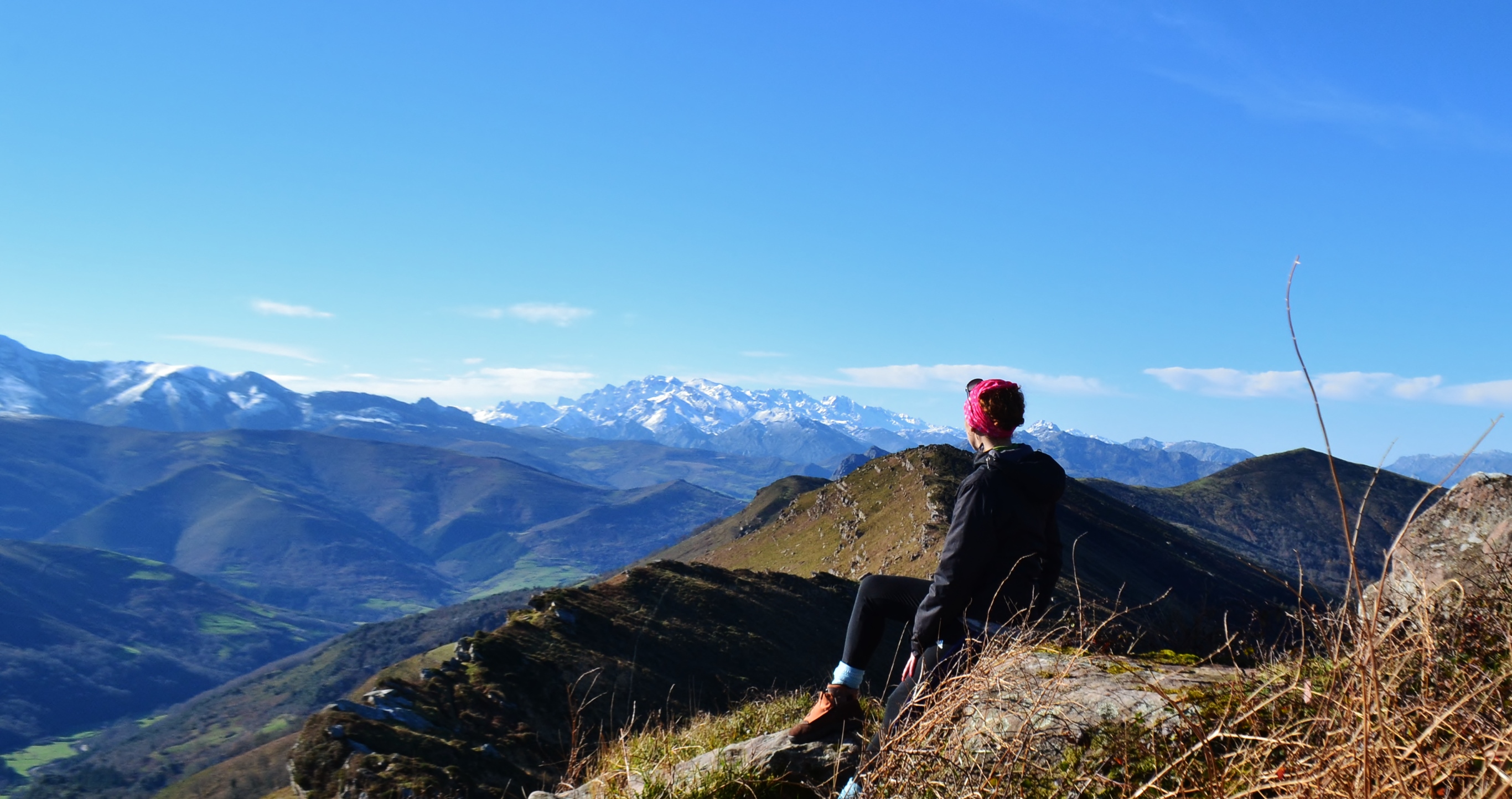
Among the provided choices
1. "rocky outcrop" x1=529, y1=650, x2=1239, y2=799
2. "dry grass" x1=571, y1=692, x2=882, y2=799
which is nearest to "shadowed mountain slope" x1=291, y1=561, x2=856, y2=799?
"dry grass" x1=571, y1=692, x2=882, y2=799

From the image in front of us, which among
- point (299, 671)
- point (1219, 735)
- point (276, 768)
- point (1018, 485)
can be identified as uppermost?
point (1018, 485)

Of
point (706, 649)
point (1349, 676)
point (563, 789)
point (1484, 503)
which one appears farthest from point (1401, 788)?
point (706, 649)

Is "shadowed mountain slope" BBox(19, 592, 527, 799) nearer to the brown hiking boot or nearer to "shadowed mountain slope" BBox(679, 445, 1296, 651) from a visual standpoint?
"shadowed mountain slope" BBox(679, 445, 1296, 651)

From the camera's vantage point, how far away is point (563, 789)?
743cm

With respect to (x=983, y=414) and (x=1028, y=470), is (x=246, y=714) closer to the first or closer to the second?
(x=983, y=414)

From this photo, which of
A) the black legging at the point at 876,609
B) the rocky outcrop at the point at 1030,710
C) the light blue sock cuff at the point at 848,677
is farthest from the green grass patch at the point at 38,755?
the black legging at the point at 876,609

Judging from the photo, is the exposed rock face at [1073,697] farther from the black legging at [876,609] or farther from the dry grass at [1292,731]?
the black legging at [876,609]

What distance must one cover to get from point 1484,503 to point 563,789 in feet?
30.4

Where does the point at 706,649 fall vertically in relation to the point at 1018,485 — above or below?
below

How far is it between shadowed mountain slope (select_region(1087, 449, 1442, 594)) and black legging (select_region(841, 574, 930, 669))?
149 metres

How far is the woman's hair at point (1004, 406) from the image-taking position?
600 centimetres

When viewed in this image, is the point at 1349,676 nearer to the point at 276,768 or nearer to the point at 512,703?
the point at 512,703

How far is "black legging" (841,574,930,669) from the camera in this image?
20.4 ft

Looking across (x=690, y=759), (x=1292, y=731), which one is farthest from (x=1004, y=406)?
(x=690, y=759)
